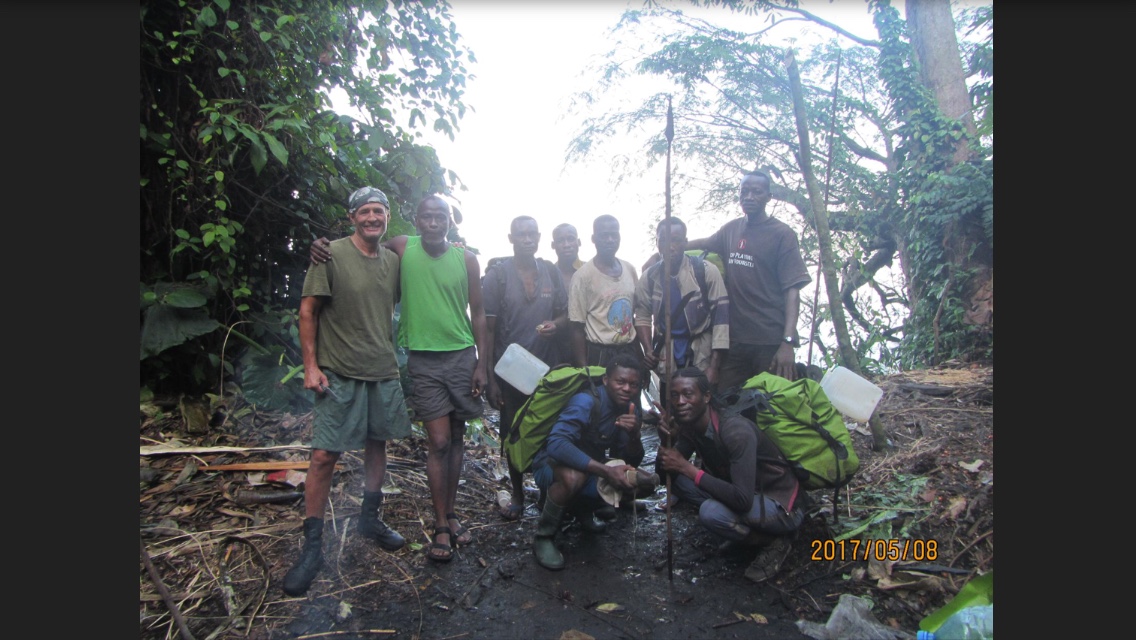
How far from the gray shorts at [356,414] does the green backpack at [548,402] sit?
72 centimetres

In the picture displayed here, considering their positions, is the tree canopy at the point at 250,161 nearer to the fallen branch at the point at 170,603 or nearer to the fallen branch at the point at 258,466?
the fallen branch at the point at 258,466

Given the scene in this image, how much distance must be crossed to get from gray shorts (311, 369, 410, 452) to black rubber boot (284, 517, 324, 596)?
0.42 metres

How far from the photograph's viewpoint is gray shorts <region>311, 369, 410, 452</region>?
10.5 ft

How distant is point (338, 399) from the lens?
3225 millimetres

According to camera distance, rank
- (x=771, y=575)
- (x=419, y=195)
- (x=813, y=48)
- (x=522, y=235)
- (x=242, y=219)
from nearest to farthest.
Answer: (x=771, y=575) → (x=522, y=235) → (x=242, y=219) → (x=419, y=195) → (x=813, y=48)

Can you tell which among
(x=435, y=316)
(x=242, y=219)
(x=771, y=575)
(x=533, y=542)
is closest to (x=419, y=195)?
(x=242, y=219)

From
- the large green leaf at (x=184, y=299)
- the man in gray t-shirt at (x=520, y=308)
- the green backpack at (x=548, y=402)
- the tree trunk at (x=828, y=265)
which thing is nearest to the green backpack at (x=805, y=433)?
the green backpack at (x=548, y=402)

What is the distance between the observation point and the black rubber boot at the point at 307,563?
9.95 ft

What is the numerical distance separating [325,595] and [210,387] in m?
2.36

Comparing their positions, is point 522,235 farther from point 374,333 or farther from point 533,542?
point 533,542

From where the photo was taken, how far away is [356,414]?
330 centimetres
